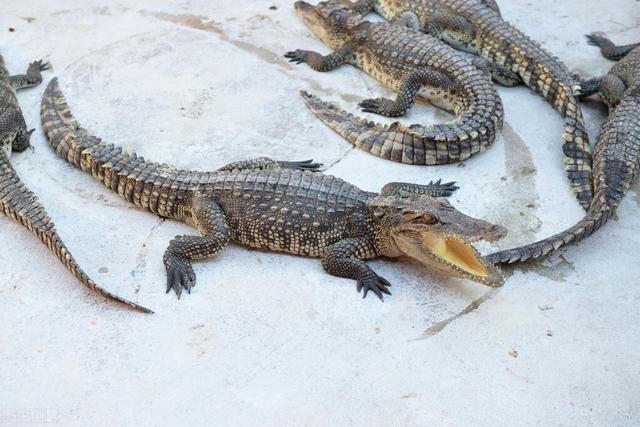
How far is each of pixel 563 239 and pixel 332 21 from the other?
3.37 m

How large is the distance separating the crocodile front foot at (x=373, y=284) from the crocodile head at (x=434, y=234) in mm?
218

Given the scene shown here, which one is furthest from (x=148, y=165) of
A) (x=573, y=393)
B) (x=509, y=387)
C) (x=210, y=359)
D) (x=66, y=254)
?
(x=573, y=393)

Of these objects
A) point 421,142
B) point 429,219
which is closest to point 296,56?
point 421,142

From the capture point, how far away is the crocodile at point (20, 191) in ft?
13.0

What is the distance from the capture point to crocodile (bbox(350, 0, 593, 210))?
5024mm

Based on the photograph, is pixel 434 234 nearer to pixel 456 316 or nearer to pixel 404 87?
pixel 456 316

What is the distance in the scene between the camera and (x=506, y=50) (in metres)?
6.16

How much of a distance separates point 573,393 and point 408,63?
3.32m

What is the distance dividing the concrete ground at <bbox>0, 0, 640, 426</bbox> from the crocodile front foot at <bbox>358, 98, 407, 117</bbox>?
14cm

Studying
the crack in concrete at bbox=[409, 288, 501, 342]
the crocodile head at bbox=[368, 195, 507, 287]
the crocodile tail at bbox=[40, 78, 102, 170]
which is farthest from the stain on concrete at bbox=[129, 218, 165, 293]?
the crack in concrete at bbox=[409, 288, 501, 342]

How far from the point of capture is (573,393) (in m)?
3.44

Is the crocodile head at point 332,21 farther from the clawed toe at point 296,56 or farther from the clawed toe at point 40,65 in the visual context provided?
the clawed toe at point 40,65

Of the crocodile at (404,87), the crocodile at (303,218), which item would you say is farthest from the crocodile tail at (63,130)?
the crocodile at (404,87)

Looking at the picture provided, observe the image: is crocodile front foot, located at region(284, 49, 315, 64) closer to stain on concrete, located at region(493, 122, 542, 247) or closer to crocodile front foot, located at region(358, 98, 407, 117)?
crocodile front foot, located at region(358, 98, 407, 117)
